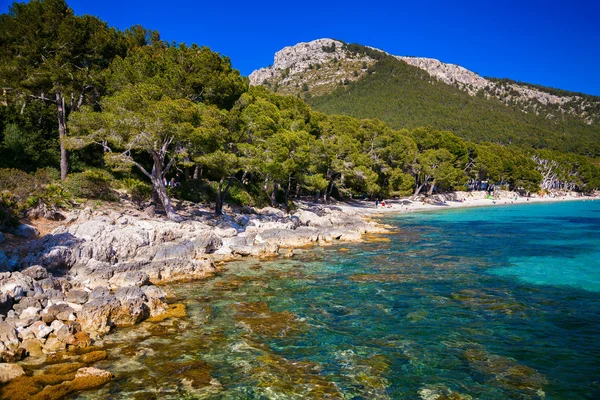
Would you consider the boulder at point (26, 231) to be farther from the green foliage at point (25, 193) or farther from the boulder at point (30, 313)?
the boulder at point (30, 313)

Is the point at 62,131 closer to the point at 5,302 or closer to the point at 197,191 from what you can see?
the point at 197,191

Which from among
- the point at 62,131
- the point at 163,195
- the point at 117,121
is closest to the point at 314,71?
the point at 62,131

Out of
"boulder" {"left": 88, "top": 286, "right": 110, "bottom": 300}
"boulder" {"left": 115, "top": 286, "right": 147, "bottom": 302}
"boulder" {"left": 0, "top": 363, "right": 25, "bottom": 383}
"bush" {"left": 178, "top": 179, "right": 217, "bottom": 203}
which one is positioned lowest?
"boulder" {"left": 0, "top": 363, "right": 25, "bottom": 383}

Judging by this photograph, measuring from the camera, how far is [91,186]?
24.5 m

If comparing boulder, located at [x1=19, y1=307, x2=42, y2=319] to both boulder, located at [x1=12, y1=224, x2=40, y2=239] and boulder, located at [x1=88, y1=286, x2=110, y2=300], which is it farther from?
boulder, located at [x1=12, y1=224, x2=40, y2=239]

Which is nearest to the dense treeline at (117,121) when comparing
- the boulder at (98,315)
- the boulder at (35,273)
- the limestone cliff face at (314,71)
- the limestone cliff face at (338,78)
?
the boulder at (35,273)

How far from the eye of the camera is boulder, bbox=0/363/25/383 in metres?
8.03

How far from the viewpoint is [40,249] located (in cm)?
1588

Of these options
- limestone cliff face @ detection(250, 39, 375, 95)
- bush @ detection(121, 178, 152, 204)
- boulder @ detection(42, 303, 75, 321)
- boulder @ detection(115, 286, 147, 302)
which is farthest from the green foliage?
limestone cliff face @ detection(250, 39, 375, 95)

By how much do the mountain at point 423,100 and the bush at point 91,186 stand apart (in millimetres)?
95412

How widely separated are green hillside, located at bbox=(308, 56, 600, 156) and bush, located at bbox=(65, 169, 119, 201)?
94392mm

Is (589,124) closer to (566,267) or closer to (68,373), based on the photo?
(566,267)

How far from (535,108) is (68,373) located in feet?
689

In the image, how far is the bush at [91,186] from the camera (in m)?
23.7
